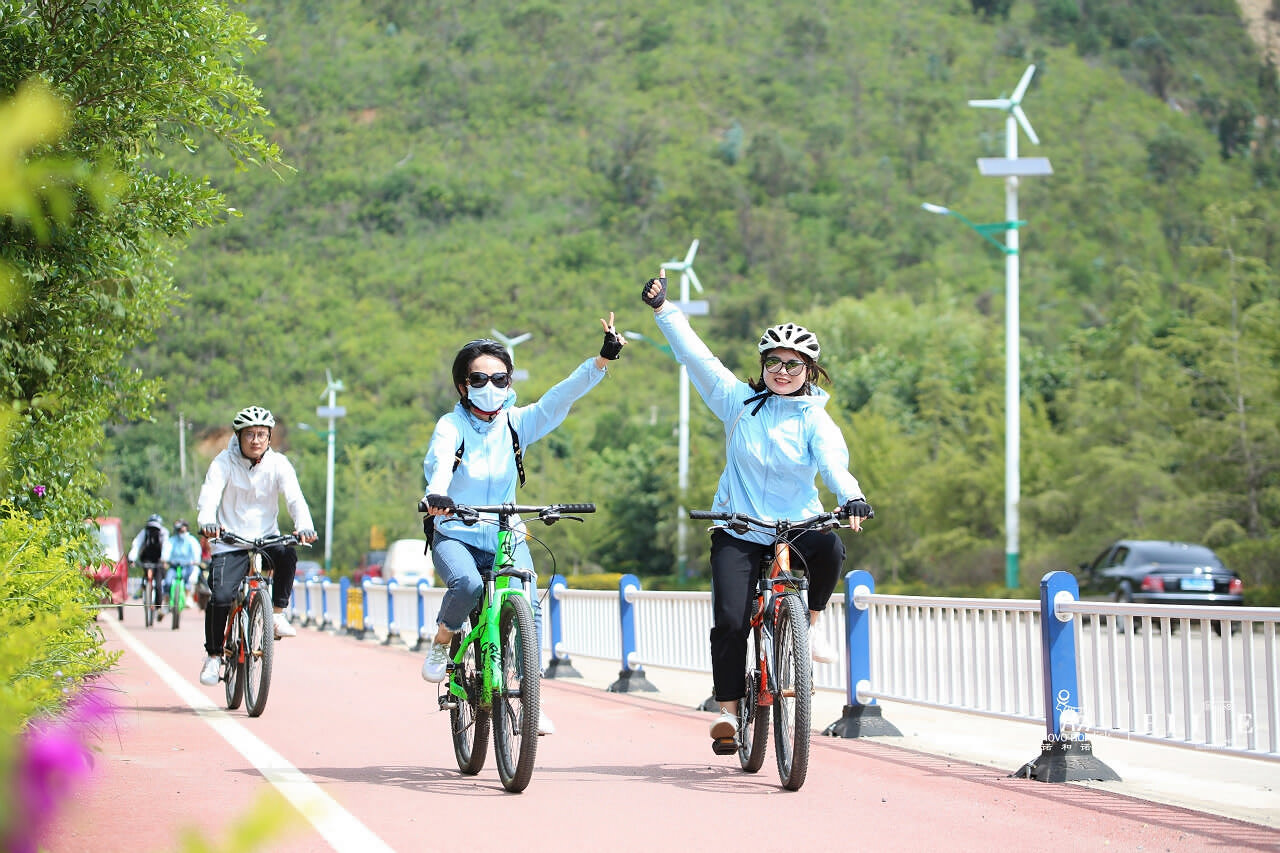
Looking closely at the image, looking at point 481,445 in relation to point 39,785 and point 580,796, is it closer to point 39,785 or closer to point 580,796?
point 580,796

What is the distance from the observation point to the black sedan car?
26766mm

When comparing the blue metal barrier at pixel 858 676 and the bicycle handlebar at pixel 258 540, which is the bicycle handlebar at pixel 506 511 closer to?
the blue metal barrier at pixel 858 676

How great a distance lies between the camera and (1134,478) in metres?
37.8

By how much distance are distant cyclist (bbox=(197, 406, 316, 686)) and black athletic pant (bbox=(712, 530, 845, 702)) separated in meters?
4.47

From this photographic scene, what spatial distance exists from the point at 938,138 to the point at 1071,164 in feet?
50.3

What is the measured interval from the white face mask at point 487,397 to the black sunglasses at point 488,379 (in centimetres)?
2

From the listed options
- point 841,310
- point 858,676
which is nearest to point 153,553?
point 858,676

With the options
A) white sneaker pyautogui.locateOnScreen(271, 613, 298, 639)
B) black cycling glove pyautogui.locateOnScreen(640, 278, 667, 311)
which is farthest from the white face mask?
white sneaker pyautogui.locateOnScreen(271, 613, 298, 639)

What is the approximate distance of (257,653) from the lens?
11055mm

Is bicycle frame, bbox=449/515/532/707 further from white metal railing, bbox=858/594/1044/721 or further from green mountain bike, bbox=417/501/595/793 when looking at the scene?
white metal railing, bbox=858/594/1044/721

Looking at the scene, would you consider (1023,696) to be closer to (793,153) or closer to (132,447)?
(132,447)

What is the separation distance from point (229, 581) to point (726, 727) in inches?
188

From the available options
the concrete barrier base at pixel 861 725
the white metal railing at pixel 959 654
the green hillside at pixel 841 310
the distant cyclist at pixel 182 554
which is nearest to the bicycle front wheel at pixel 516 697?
the white metal railing at pixel 959 654

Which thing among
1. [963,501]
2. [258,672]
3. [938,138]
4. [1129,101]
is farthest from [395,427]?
[258,672]
